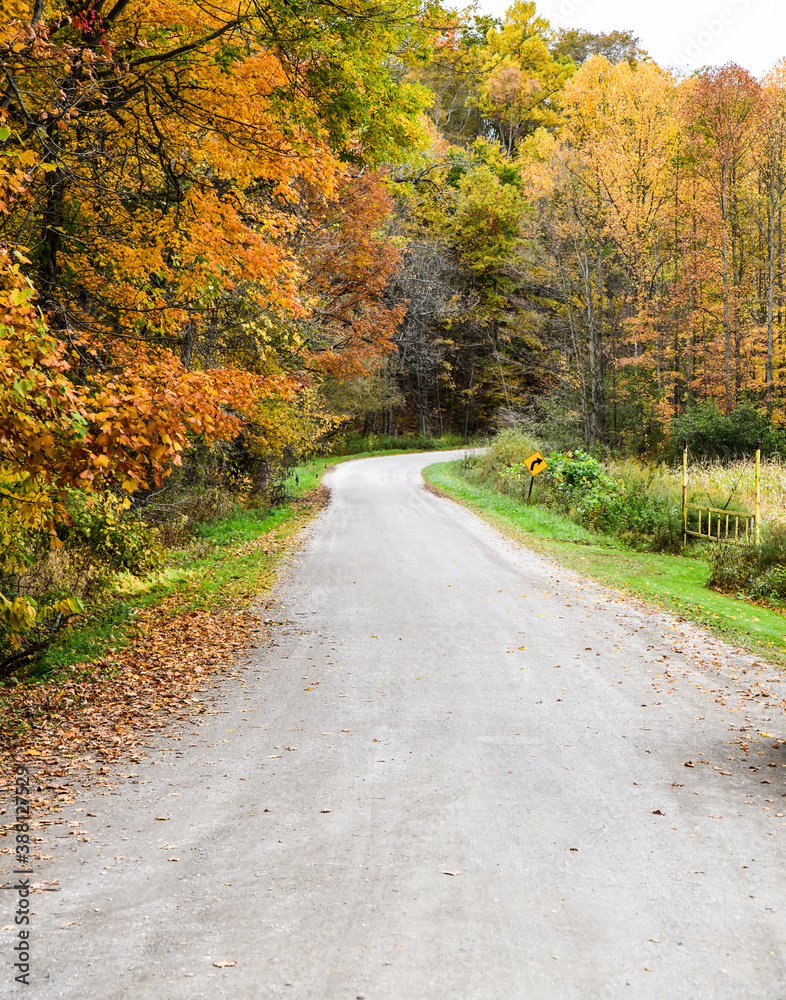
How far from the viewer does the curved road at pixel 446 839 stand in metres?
2.97

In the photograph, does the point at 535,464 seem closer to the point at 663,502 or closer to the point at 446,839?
the point at 663,502

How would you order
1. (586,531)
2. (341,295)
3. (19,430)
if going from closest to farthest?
1. (19,430)
2. (586,531)
3. (341,295)

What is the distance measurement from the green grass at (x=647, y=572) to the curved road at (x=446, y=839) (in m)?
1.46

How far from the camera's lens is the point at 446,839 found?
4.02 metres

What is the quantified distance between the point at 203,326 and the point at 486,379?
35.0 metres

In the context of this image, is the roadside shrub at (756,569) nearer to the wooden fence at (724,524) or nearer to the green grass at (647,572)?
the wooden fence at (724,524)

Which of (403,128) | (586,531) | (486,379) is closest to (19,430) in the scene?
(403,128)

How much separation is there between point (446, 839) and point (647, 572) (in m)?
9.78

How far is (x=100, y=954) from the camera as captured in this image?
9.84ft

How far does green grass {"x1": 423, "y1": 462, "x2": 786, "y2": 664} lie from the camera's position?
29.8 feet

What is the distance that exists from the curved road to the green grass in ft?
4.80

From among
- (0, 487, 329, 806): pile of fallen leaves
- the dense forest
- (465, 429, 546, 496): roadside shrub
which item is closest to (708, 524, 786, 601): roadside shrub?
(0, 487, 329, 806): pile of fallen leaves

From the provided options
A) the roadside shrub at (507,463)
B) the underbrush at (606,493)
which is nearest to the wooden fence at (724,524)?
the underbrush at (606,493)

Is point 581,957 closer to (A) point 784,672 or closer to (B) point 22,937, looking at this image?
(B) point 22,937
